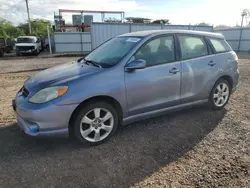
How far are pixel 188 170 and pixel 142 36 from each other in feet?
7.21

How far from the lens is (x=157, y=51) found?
3674 mm

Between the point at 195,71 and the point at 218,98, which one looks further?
the point at 218,98

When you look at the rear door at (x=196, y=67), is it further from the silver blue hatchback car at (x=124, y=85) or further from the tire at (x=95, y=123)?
the tire at (x=95, y=123)

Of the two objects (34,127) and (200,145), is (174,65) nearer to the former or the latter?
(200,145)

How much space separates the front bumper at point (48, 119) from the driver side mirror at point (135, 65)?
0.96 metres

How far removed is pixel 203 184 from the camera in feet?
8.01

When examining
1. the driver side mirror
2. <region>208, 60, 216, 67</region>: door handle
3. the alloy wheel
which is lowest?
the alloy wheel

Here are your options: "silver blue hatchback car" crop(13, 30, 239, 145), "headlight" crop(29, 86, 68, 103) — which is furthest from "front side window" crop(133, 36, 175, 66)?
"headlight" crop(29, 86, 68, 103)

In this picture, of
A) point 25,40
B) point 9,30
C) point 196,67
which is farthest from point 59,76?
point 9,30

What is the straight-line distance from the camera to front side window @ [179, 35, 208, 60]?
392cm

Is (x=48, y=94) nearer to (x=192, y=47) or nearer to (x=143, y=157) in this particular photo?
(x=143, y=157)

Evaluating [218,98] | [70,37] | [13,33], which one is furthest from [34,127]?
[13,33]

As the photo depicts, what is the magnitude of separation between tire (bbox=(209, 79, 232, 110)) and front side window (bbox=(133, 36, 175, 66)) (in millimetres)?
1272

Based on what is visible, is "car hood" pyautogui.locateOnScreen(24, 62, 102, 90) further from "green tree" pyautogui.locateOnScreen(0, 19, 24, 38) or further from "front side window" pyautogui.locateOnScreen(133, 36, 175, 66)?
"green tree" pyautogui.locateOnScreen(0, 19, 24, 38)
